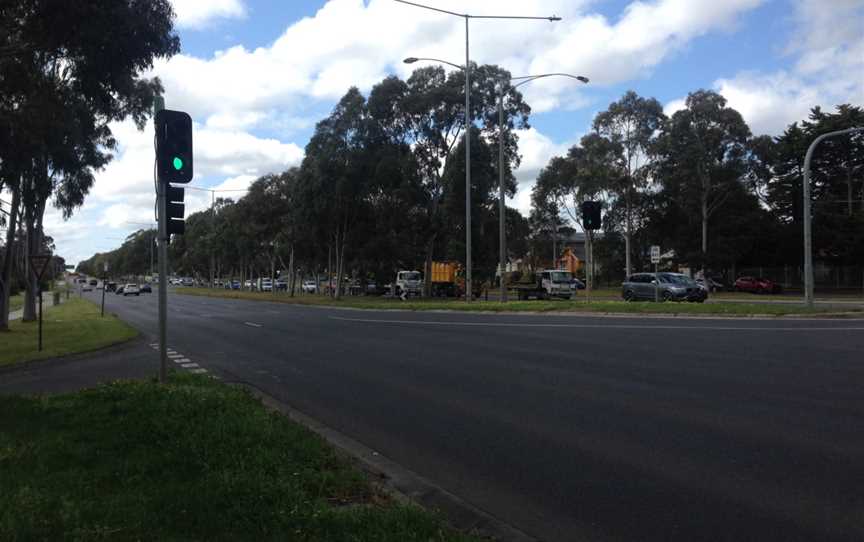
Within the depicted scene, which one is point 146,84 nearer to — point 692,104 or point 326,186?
point 326,186

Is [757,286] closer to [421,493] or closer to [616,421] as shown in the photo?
[616,421]

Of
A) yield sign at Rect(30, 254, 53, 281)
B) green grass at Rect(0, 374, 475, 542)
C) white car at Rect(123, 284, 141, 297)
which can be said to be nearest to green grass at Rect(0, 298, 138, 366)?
yield sign at Rect(30, 254, 53, 281)

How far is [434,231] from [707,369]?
113 feet

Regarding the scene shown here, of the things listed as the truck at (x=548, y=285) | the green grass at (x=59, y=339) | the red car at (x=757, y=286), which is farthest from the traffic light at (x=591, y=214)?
the red car at (x=757, y=286)

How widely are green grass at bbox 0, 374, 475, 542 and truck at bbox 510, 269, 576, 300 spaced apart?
38162 mm

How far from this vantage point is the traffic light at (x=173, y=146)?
9828 mm

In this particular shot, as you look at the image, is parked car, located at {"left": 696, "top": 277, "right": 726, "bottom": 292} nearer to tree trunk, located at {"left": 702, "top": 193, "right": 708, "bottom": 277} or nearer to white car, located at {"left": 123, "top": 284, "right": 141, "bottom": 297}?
tree trunk, located at {"left": 702, "top": 193, "right": 708, "bottom": 277}

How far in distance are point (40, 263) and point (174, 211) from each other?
11413 millimetres

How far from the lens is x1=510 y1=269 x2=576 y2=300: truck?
147ft

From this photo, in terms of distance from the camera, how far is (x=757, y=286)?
175 ft

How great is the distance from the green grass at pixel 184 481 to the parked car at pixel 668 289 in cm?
2857

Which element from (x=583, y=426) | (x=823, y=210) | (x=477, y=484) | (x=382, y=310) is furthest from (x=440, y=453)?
(x=823, y=210)

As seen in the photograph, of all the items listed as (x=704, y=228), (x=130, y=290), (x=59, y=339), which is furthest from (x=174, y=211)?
(x=130, y=290)

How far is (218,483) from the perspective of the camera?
5.16 meters
